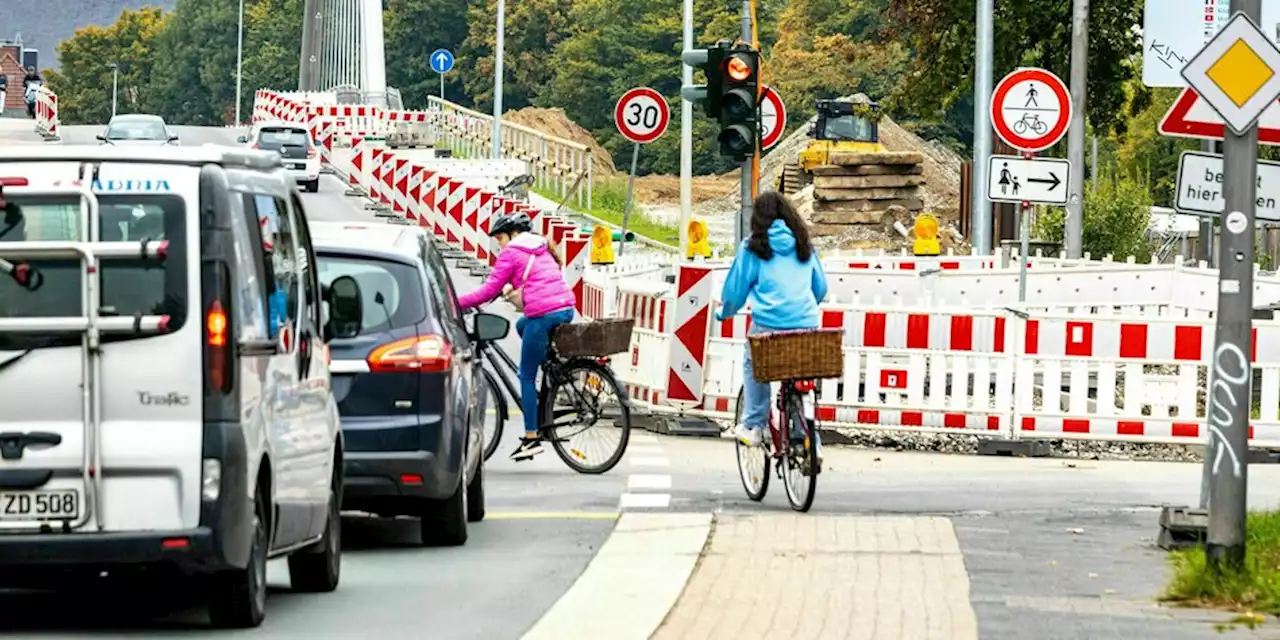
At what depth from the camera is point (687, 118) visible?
45500 millimetres

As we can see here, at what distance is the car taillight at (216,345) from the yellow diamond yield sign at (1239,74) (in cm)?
425

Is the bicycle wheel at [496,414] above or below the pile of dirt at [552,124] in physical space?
below

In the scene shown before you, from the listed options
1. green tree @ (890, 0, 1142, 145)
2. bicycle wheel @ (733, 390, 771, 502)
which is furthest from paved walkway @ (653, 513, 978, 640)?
green tree @ (890, 0, 1142, 145)

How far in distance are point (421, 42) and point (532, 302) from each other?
134639mm

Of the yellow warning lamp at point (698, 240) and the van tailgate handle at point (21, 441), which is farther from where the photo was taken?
the yellow warning lamp at point (698, 240)

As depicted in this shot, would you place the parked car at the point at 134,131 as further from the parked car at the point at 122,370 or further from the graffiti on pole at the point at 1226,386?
the parked car at the point at 122,370

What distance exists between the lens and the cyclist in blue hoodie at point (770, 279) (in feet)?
49.5

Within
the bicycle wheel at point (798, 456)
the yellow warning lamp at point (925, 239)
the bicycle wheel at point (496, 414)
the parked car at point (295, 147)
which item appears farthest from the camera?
the parked car at point (295, 147)

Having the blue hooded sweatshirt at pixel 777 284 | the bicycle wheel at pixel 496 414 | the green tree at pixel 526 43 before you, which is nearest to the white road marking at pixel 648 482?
the bicycle wheel at pixel 496 414

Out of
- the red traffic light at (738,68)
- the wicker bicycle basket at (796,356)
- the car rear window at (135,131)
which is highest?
the car rear window at (135,131)

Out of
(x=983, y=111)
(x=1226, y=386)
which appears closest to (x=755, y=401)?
(x=1226, y=386)

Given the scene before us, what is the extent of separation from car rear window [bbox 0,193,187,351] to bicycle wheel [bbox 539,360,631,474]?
25.1 feet

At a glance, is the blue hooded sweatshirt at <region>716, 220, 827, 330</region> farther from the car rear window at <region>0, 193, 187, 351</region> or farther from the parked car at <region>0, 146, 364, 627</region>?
the car rear window at <region>0, 193, 187, 351</region>

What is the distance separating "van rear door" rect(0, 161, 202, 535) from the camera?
916cm
